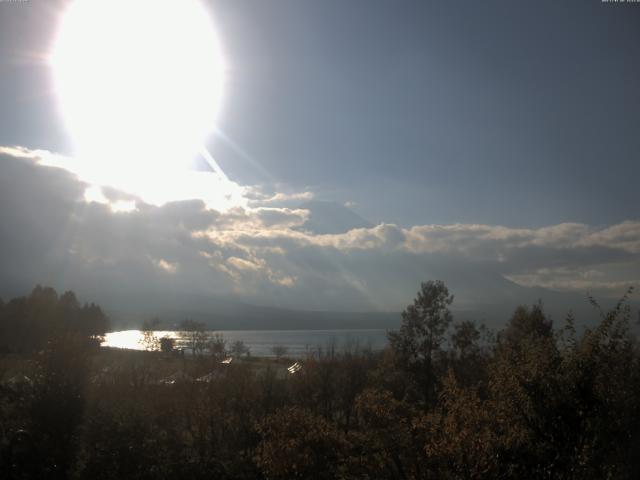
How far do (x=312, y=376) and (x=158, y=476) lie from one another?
24.9 meters

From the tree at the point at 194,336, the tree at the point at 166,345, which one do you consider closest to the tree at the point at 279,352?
the tree at the point at 166,345

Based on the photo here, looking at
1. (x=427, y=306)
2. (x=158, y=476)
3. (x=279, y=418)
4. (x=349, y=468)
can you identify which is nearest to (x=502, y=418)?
(x=349, y=468)

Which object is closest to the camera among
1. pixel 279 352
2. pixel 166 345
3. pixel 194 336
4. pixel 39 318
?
pixel 194 336

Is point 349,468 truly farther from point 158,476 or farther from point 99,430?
point 99,430

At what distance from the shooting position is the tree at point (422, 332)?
40594mm

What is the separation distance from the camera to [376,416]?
14.7 meters

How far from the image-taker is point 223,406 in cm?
3294

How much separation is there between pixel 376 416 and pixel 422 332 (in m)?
26.8

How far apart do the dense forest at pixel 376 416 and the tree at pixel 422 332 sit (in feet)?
0.25

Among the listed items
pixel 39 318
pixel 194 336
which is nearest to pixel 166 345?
pixel 194 336

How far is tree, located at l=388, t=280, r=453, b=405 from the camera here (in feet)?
133

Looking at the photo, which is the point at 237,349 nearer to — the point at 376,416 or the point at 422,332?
the point at 422,332

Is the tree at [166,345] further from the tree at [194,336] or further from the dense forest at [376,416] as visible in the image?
the dense forest at [376,416]

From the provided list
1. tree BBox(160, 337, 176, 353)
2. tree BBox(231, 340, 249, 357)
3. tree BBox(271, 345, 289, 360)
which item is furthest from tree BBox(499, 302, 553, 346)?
tree BBox(271, 345, 289, 360)
